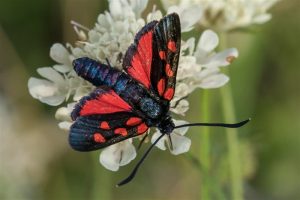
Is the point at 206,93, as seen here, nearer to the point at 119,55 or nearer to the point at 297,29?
the point at 119,55

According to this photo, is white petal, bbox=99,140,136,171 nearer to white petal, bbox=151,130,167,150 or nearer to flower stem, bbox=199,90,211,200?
white petal, bbox=151,130,167,150

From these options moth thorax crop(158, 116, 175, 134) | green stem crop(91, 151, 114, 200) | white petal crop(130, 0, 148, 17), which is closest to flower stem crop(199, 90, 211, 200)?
moth thorax crop(158, 116, 175, 134)

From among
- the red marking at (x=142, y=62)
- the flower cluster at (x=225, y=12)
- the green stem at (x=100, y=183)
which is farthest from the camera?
the green stem at (x=100, y=183)

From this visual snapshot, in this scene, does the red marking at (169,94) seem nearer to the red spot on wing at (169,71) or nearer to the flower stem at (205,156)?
the red spot on wing at (169,71)

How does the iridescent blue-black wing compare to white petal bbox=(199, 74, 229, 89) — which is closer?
the iridescent blue-black wing

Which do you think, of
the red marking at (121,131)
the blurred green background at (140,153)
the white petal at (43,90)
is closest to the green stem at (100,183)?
the blurred green background at (140,153)

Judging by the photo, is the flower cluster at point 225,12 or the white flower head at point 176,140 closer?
the white flower head at point 176,140
